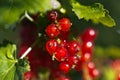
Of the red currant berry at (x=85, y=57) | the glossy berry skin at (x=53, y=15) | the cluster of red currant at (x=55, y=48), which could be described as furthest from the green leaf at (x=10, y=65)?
the red currant berry at (x=85, y=57)

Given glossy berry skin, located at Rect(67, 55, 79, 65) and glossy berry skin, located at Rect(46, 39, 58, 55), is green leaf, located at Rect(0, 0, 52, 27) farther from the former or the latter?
glossy berry skin, located at Rect(67, 55, 79, 65)

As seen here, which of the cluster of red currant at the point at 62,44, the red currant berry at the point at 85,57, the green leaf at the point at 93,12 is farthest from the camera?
the red currant berry at the point at 85,57

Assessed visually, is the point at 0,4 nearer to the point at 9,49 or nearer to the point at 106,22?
the point at 9,49

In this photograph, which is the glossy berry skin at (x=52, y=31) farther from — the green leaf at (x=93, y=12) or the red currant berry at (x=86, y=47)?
the red currant berry at (x=86, y=47)

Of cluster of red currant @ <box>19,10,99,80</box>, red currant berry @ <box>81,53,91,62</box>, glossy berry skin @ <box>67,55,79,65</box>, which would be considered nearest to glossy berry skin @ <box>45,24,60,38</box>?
cluster of red currant @ <box>19,10,99,80</box>

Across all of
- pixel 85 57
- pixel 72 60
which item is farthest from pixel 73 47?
pixel 85 57

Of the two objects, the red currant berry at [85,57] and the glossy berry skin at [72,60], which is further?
the red currant berry at [85,57]

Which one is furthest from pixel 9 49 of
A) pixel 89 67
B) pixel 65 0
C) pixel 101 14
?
pixel 89 67

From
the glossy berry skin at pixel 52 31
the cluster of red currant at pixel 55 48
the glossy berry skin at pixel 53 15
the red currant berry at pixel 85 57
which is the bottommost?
the red currant berry at pixel 85 57

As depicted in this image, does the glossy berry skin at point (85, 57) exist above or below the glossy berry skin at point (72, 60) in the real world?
below

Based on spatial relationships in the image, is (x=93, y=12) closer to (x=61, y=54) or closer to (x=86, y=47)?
(x=61, y=54)
